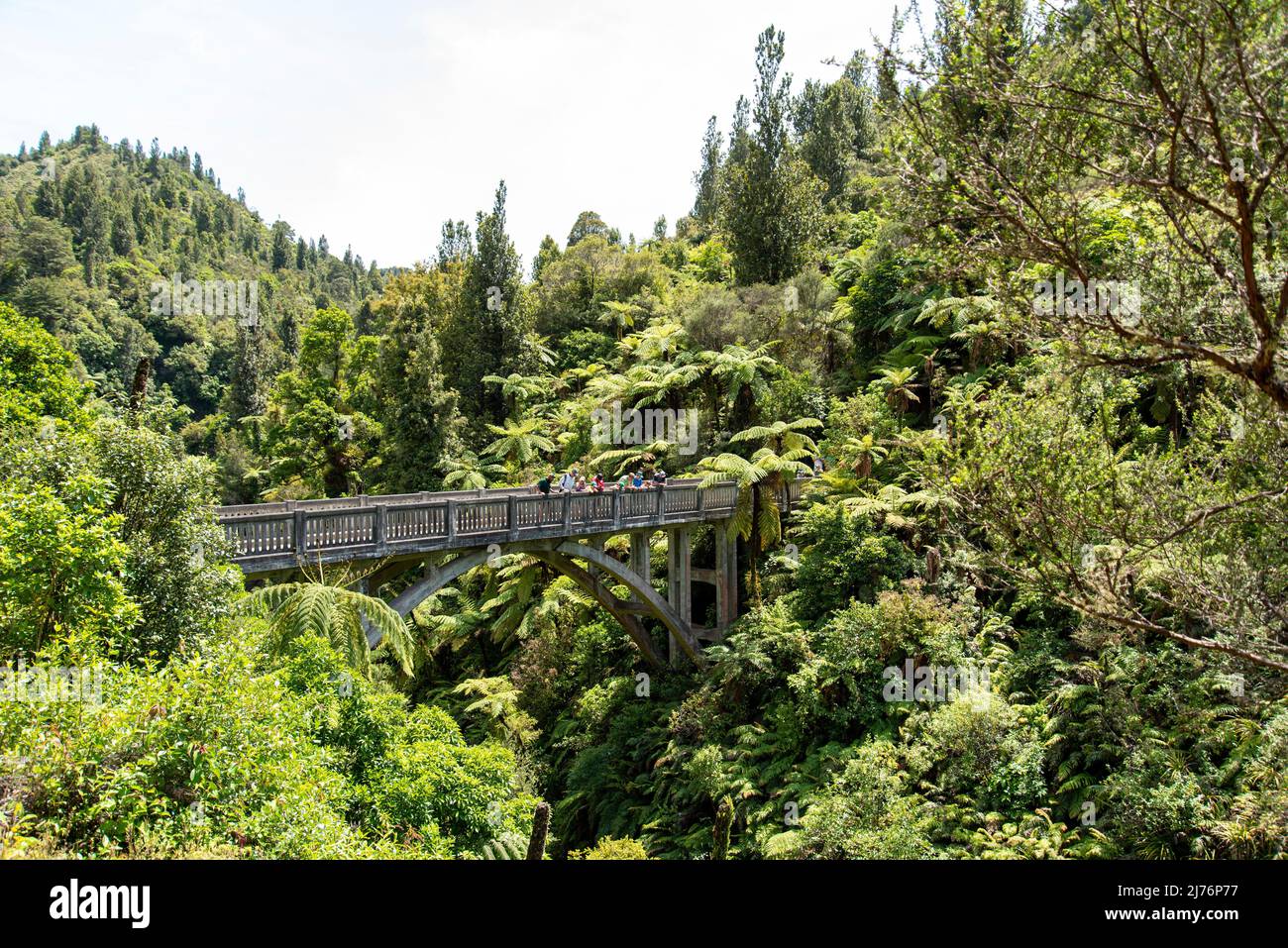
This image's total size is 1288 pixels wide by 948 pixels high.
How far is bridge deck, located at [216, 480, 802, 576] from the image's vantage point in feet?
37.9

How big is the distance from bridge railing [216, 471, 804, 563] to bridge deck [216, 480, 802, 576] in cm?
1

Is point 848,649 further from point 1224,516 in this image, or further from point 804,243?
point 804,243

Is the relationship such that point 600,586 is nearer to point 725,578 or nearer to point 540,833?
point 725,578

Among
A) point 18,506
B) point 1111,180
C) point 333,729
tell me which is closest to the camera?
point 1111,180

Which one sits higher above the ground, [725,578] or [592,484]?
[592,484]

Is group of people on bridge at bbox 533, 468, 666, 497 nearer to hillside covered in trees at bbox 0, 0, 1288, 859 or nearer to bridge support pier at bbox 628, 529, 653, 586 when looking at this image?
bridge support pier at bbox 628, 529, 653, 586

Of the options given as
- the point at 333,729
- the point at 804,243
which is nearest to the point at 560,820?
the point at 333,729

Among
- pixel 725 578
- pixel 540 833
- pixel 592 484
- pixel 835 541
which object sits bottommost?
pixel 540 833

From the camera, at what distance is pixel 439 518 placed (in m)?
13.7

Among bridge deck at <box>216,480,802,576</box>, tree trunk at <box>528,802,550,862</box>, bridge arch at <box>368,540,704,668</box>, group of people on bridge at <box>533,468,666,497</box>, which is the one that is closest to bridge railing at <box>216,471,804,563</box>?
bridge deck at <box>216,480,802,576</box>

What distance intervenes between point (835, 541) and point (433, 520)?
7.87 metres

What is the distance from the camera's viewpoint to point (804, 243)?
2820 centimetres

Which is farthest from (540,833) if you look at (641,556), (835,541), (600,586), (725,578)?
(725,578)
